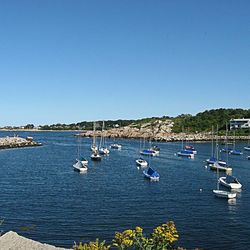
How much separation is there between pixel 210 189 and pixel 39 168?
113 feet

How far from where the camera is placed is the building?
7170 inches

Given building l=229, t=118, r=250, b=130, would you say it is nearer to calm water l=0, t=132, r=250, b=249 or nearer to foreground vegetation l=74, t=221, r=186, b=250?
calm water l=0, t=132, r=250, b=249

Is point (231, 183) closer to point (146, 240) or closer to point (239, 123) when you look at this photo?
point (146, 240)

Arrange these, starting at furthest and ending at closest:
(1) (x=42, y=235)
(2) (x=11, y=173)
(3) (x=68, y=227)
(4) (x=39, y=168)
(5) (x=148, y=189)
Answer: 1. (4) (x=39, y=168)
2. (2) (x=11, y=173)
3. (5) (x=148, y=189)
4. (3) (x=68, y=227)
5. (1) (x=42, y=235)

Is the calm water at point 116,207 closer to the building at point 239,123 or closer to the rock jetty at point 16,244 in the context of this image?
the rock jetty at point 16,244

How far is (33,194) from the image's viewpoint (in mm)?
47406

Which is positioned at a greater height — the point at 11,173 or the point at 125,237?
the point at 125,237

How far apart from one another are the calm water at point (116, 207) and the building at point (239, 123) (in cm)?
11913

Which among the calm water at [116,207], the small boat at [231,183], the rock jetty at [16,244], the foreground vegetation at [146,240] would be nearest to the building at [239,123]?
the calm water at [116,207]

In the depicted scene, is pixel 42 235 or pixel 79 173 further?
pixel 79 173

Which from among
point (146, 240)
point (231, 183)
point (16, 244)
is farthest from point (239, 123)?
point (146, 240)

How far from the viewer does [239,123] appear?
185625 mm

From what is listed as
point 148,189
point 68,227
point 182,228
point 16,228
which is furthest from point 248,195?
point 16,228

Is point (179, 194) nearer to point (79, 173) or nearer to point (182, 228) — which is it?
point (182, 228)
